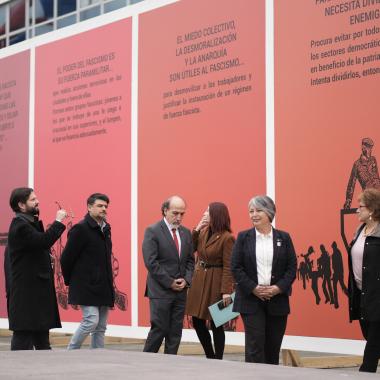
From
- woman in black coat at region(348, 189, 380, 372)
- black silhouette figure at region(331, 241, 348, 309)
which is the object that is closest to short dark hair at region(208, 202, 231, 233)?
black silhouette figure at region(331, 241, 348, 309)

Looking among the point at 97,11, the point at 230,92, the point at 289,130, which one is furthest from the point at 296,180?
the point at 97,11

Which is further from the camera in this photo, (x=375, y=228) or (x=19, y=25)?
(x=19, y=25)

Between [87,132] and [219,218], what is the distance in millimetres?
3805

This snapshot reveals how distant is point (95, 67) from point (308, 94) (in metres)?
3.85

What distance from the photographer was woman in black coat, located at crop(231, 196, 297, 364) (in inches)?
290

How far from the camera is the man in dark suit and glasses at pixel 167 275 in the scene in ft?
27.8

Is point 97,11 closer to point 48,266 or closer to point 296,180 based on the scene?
point 296,180

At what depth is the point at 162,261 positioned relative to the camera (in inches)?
336

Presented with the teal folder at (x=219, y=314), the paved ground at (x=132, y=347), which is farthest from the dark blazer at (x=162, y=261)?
the paved ground at (x=132, y=347)

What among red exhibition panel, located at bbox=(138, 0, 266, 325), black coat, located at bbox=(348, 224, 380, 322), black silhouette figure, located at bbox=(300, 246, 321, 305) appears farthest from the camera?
red exhibition panel, located at bbox=(138, 0, 266, 325)

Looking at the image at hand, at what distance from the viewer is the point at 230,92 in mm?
10227

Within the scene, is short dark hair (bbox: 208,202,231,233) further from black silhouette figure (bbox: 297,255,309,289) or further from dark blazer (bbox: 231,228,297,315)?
dark blazer (bbox: 231,228,297,315)

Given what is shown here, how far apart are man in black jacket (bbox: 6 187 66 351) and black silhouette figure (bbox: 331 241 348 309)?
8.12ft

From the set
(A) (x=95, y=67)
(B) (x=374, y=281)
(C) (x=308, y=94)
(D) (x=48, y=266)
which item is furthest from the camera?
(A) (x=95, y=67)
